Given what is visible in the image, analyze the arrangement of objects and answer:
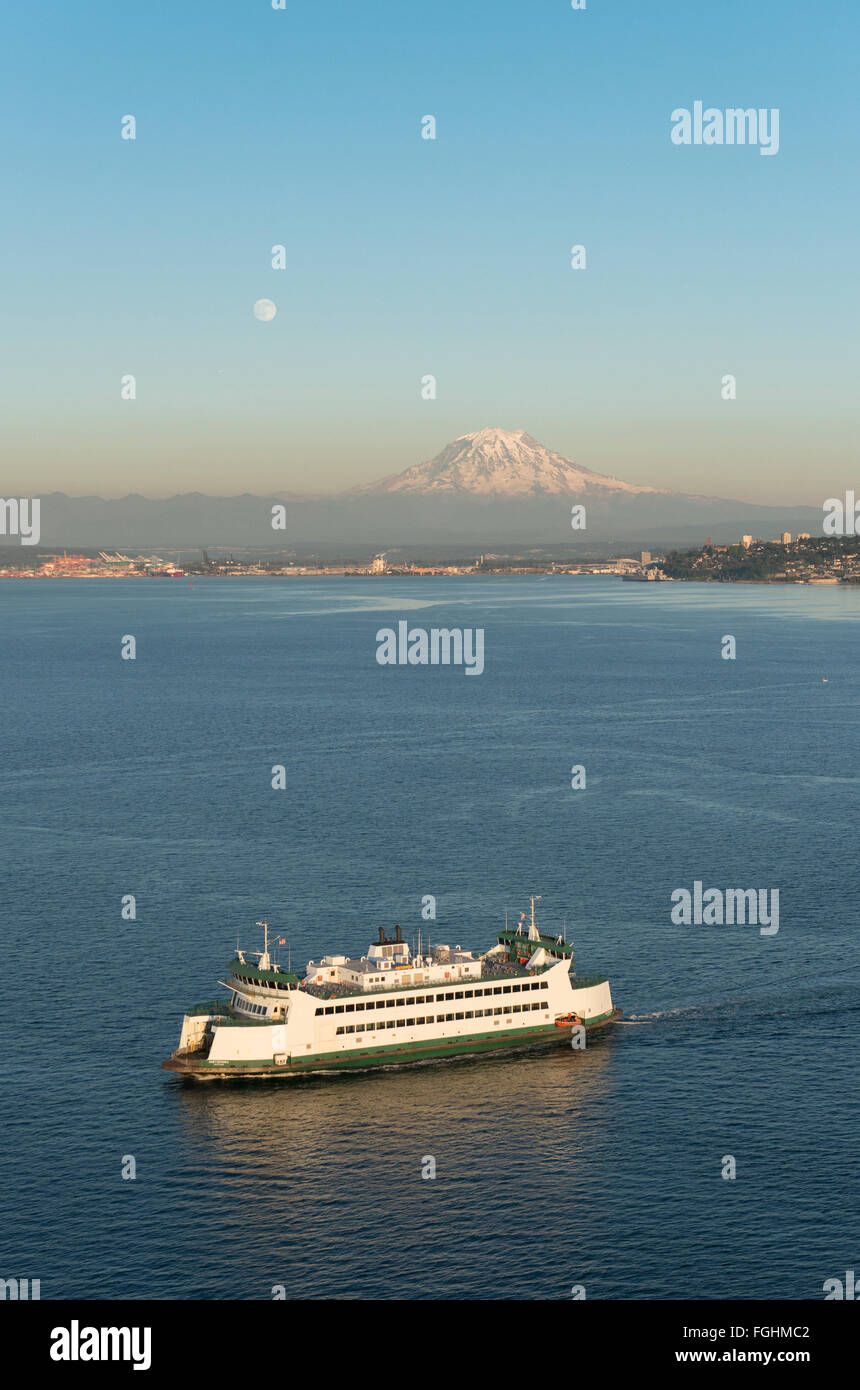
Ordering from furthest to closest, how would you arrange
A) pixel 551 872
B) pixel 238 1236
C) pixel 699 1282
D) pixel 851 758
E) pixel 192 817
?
pixel 851 758
pixel 192 817
pixel 551 872
pixel 238 1236
pixel 699 1282

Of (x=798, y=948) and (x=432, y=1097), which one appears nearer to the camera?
(x=432, y=1097)

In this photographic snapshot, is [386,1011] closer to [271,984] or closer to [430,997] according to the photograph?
[430,997]

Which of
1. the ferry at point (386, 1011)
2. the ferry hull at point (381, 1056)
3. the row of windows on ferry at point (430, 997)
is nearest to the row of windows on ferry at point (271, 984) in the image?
the ferry at point (386, 1011)

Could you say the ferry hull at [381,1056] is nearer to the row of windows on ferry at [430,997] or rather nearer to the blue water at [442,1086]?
the blue water at [442,1086]

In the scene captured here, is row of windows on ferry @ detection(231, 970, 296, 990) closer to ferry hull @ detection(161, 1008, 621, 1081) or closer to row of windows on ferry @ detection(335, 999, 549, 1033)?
row of windows on ferry @ detection(335, 999, 549, 1033)

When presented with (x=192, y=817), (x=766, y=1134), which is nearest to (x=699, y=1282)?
(x=766, y=1134)
